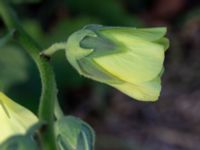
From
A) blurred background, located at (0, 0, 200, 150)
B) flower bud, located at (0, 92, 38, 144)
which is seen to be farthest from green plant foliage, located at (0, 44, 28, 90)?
flower bud, located at (0, 92, 38, 144)

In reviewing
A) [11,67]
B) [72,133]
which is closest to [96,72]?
[72,133]

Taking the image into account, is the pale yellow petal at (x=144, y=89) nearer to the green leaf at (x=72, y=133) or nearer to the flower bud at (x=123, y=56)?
the flower bud at (x=123, y=56)

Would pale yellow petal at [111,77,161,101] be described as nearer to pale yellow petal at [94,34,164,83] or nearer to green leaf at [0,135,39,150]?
pale yellow petal at [94,34,164,83]

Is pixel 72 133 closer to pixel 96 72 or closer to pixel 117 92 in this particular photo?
pixel 96 72

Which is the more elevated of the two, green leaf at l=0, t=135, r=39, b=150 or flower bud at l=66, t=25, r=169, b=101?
flower bud at l=66, t=25, r=169, b=101

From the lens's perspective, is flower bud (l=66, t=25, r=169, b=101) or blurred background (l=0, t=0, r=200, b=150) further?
blurred background (l=0, t=0, r=200, b=150)

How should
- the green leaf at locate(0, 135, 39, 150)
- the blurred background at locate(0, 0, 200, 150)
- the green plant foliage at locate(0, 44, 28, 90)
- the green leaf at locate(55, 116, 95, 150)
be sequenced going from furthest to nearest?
1. the blurred background at locate(0, 0, 200, 150)
2. the green plant foliage at locate(0, 44, 28, 90)
3. the green leaf at locate(55, 116, 95, 150)
4. the green leaf at locate(0, 135, 39, 150)

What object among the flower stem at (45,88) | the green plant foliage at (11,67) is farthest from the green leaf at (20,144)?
the green plant foliage at (11,67)
